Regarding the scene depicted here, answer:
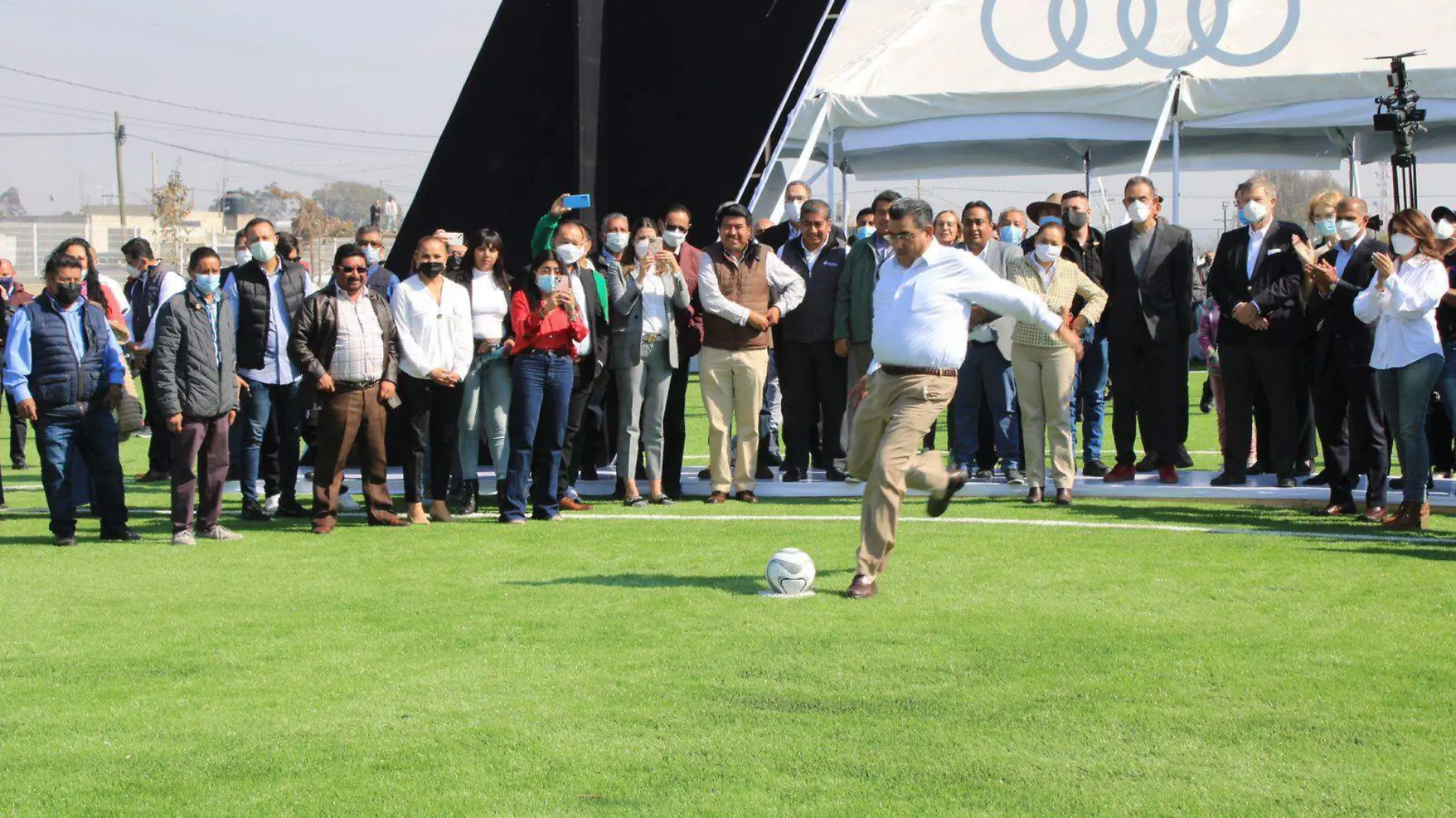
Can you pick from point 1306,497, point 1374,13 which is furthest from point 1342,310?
point 1374,13

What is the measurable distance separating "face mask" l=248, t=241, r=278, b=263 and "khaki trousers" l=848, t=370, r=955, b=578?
502 centimetres

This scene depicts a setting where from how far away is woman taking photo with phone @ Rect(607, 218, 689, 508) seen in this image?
1145 cm

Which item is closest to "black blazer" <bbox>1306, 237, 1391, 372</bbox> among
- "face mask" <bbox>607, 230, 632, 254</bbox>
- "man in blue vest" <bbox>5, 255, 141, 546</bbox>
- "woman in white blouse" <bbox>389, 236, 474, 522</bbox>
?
"face mask" <bbox>607, 230, 632, 254</bbox>

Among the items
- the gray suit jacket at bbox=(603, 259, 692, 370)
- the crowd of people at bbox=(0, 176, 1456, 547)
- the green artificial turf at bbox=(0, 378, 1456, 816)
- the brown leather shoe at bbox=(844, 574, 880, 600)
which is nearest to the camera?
the green artificial turf at bbox=(0, 378, 1456, 816)

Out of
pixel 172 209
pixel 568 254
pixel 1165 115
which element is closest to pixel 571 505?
pixel 568 254

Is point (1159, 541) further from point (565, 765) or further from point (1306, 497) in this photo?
point (565, 765)

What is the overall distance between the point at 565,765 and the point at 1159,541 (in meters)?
5.45

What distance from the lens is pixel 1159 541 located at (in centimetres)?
961

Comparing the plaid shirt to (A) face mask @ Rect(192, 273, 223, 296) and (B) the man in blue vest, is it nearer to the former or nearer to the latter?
(A) face mask @ Rect(192, 273, 223, 296)

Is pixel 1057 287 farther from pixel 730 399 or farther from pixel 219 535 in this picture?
pixel 219 535

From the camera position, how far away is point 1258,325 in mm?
11516

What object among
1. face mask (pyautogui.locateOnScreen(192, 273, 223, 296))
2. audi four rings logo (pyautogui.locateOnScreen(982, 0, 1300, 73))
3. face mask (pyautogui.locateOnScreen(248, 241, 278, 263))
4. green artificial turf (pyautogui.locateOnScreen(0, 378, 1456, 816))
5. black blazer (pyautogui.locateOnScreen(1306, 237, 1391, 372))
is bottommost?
green artificial turf (pyautogui.locateOnScreen(0, 378, 1456, 816))

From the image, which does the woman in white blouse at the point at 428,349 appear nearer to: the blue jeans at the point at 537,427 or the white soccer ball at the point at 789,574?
the blue jeans at the point at 537,427

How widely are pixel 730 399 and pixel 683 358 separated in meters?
0.46
